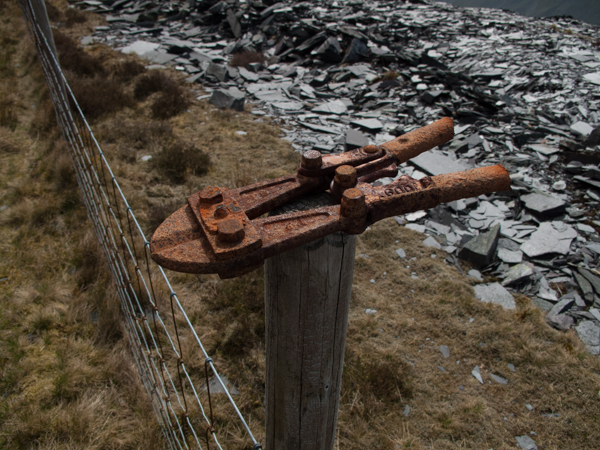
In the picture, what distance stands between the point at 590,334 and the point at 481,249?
4.56 ft

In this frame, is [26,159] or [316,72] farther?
[316,72]

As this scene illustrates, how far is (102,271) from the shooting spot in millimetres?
3885

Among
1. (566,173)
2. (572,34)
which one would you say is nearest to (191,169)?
(566,173)

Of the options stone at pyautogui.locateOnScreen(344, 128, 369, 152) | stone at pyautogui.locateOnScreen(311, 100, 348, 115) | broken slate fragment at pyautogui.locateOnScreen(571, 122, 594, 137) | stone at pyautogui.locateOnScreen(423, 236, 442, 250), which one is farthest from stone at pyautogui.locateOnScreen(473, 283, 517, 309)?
stone at pyautogui.locateOnScreen(311, 100, 348, 115)

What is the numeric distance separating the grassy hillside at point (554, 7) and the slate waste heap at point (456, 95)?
12.2 ft

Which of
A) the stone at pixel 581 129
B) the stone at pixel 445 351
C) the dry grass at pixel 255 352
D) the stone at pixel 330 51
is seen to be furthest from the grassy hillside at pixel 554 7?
the stone at pixel 445 351

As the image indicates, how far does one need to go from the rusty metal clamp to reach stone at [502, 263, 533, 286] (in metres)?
3.96

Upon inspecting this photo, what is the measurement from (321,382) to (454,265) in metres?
3.87

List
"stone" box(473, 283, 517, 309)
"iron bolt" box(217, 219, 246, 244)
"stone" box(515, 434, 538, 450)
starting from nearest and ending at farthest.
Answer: "iron bolt" box(217, 219, 246, 244), "stone" box(515, 434, 538, 450), "stone" box(473, 283, 517, 309)

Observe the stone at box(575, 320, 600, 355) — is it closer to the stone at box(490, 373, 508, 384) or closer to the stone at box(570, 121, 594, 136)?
the stone at box(490, 373, 508, 384)

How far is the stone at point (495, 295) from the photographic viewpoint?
167 inches

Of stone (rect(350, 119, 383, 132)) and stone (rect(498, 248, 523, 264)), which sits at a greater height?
stone (rect(350, 119, 383, 132))

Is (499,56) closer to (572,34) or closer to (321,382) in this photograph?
(572,34)

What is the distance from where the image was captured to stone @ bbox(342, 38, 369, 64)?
11.1 metres
